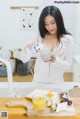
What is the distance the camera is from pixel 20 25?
129cm

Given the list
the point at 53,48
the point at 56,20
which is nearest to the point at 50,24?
the point at 56,20

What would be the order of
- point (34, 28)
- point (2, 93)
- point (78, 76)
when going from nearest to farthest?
point (2, 93) → point (34, 28) → point (78, 76)

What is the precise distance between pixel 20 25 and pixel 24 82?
0.33 m

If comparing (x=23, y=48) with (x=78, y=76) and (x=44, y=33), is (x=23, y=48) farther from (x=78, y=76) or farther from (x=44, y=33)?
(x=78, y=76)

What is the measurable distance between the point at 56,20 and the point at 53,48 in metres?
0.16

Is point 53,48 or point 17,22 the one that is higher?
point 17,22

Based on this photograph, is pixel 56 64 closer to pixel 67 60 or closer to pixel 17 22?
pixel 67 60

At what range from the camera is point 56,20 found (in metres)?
1.21

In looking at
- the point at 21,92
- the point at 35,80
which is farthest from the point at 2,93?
the point at 35,80

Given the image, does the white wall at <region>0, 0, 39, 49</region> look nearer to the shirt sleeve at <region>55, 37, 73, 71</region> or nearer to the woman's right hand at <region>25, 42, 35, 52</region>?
the woman's right hand at <region>25, 42, 35, 52</region>

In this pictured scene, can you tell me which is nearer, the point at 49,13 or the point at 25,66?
the point at 49,13

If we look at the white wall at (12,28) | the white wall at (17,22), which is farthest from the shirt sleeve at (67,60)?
the white wall at (12,28)

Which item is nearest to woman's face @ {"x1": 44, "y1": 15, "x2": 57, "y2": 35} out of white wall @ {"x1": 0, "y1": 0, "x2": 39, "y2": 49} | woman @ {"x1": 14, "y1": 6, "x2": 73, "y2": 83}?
woman @ {"x1": 14, "y1": 6, "x2": 73, "y2": 83}

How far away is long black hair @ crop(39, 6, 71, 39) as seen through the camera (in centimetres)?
121
